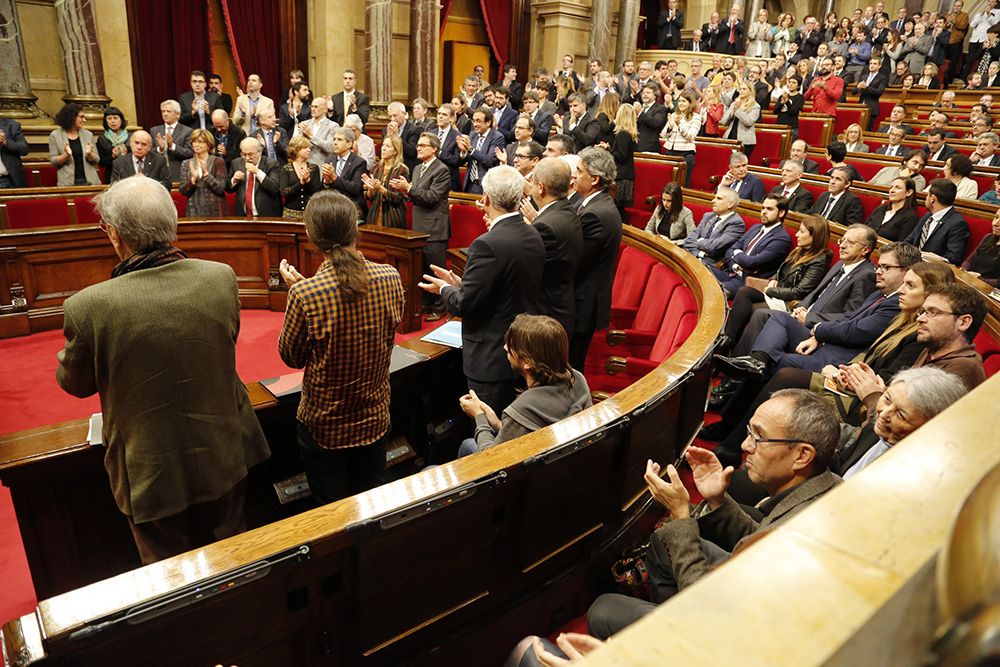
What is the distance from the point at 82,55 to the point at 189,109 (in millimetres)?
1083

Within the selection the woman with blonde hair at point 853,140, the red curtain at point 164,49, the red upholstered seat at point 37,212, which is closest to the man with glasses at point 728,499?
the red upholstered seat at point 37,212

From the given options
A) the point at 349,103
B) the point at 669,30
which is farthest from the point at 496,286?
the point at 669,30

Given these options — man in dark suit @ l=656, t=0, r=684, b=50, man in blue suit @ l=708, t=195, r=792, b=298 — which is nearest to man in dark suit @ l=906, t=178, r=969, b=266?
man in blue suit @ l=708, t=195, r=792, b=298

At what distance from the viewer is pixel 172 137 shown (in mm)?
5938

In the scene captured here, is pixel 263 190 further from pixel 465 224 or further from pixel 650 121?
pixel 650 121

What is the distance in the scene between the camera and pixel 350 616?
4.77 ft

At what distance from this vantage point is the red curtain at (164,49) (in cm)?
860

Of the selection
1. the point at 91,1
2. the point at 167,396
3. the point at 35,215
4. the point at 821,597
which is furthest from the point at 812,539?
the point at 91,1

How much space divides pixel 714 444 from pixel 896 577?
2925 millimetres

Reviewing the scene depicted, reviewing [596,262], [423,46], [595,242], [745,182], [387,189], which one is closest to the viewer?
[595,242]

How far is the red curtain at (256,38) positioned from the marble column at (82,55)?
2434mm

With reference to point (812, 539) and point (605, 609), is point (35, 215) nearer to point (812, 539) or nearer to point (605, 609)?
point (605, 609)

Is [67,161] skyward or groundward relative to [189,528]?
skyward

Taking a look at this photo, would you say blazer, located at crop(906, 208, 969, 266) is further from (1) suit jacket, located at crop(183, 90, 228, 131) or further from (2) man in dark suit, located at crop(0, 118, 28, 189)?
(2) man in dark suit, located at crop(0, 118, 28, 189)
